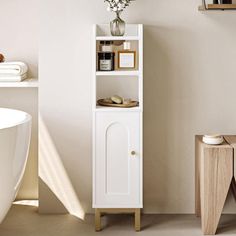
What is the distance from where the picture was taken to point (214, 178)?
3447 mm

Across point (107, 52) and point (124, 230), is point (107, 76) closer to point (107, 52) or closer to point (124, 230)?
point (107, 52)

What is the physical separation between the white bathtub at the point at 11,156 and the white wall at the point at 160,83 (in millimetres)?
635

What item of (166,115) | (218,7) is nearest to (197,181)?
(166,115)

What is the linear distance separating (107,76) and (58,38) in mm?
409

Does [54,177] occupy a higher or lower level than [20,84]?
lower

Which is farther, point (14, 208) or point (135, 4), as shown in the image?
point (14, 208)

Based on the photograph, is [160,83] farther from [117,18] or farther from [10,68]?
[10,68]

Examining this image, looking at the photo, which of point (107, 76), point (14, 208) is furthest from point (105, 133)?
point (14, 208)

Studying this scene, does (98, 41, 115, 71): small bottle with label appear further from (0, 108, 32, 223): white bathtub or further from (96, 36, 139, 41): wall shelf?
(0, 108, 32, 223): white bathtub

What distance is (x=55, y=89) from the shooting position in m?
3.83

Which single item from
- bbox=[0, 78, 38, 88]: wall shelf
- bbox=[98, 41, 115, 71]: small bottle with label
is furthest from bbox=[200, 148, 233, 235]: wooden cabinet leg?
bbox=[0, 78, 38, 88]: wall shelf

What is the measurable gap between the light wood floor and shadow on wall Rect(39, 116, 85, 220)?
0.10m

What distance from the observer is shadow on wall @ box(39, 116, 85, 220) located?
388 cm

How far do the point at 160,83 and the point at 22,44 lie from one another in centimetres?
108
